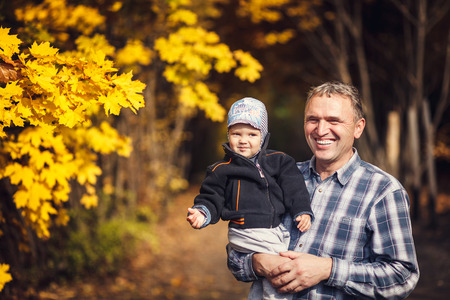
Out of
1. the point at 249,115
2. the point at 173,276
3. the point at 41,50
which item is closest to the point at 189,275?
the point at 173,276

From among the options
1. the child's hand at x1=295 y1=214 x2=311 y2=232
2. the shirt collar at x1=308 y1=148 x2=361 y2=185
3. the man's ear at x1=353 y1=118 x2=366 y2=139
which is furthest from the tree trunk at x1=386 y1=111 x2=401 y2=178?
the child's hand at x1=295 y1=214 x2=311 y2=232

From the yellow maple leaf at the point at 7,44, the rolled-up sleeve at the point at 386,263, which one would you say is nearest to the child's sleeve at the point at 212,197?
the rolled-up sleeve at the point at 386,263

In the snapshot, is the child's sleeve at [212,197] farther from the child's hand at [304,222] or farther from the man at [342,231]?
the child's hand at [304,222]

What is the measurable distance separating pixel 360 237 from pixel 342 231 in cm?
9

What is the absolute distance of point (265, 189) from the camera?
7.91ft

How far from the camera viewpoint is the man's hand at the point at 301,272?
6.73ft

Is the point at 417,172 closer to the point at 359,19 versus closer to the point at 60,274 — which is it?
the point at 359,19

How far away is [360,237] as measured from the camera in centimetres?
209

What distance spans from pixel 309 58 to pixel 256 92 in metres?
2.41

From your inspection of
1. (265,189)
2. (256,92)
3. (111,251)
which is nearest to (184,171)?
(256,92)

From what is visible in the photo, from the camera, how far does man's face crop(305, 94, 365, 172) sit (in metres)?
2.23

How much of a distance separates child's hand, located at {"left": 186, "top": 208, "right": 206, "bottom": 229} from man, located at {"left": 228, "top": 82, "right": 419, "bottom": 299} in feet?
1.12

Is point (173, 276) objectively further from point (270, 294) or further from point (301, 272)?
point (301, 272)

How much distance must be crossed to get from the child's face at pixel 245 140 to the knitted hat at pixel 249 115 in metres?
0.04
